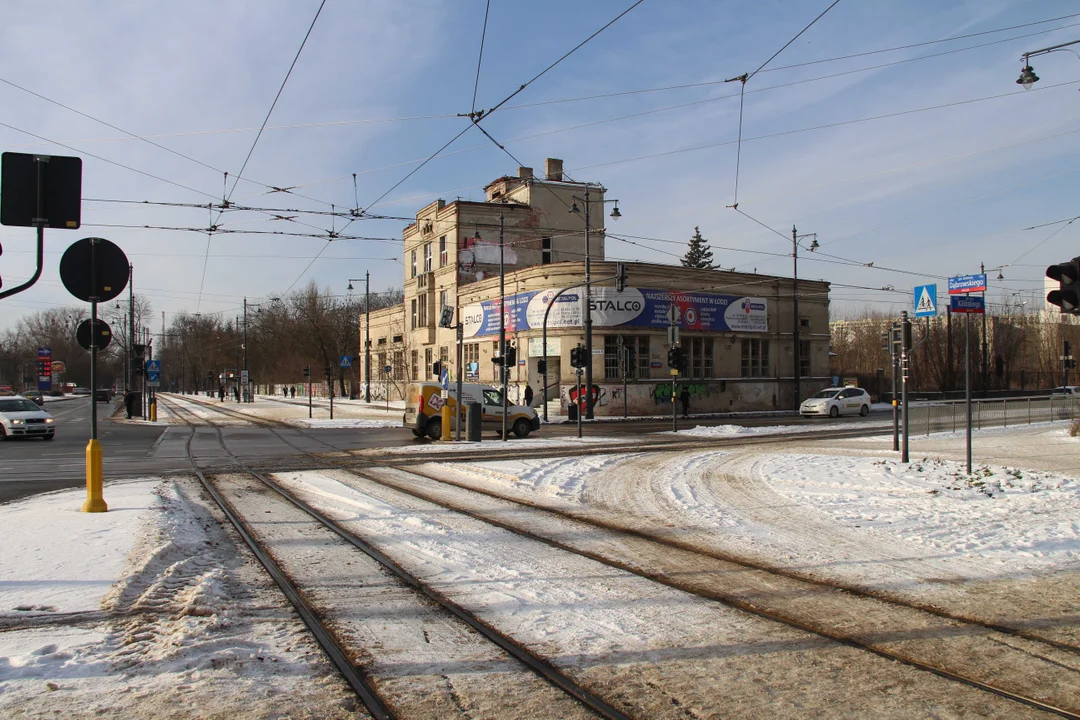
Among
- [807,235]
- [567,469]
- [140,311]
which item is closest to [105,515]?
[567,469]

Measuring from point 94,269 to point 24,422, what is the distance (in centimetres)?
2022

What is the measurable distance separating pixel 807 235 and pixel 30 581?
4059 cm

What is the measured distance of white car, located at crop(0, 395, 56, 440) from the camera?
2522 cm

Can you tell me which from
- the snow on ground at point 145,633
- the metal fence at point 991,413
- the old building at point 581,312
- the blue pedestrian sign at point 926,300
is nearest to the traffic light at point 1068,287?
the blue pedestrian sign at point 926,300


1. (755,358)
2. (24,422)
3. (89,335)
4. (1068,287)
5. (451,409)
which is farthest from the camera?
(755,358)

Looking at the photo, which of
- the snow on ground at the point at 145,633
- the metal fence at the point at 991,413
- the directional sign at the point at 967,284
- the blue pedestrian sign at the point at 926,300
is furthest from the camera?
the metal fence at the point at 991,413

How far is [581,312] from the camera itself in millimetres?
40656

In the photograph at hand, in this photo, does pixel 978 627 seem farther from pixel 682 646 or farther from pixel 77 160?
pixel 77 160

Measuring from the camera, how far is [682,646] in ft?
16.0

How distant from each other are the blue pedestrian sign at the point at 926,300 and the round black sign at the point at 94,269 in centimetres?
1216

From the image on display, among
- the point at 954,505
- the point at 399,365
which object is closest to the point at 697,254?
the point at 399,365

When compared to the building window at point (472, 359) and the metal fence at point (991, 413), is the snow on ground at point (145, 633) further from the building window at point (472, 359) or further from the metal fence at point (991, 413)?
the building window at point (472, 359)

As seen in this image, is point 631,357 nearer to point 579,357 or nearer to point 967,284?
point 579,357

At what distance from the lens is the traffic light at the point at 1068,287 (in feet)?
25.8
